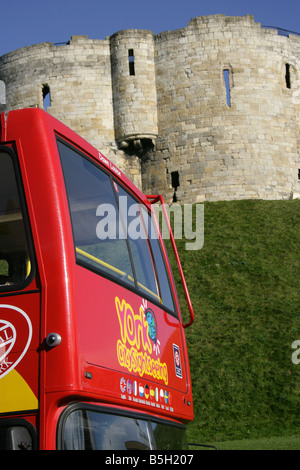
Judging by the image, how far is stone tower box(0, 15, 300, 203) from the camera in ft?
86.7

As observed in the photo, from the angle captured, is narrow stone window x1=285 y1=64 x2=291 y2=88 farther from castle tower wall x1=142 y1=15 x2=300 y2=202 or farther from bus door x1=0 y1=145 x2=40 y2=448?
bus door x1=0 y1=145 x2=40 y2=448

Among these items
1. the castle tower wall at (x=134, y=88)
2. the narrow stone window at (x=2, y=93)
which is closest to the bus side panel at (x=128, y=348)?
the castle tower wall at (x=134, y=88)

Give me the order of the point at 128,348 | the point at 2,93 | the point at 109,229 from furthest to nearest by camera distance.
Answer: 1. the point at 2,93
2. the point at 109,229
3. the point at 128,348

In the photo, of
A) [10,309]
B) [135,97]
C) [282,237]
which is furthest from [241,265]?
[10,309]

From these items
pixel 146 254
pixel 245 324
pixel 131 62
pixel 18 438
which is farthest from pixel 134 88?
pixel 18 438

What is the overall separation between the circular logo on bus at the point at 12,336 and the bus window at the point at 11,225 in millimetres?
253

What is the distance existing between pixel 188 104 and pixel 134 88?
6.94 ft

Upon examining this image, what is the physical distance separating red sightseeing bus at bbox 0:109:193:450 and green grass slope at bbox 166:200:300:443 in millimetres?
7161

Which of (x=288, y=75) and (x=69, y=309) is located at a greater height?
(x=288, y=75)

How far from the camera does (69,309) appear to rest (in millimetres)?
3803

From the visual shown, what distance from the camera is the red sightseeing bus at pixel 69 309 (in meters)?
3.64

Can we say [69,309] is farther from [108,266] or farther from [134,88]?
[134,88]

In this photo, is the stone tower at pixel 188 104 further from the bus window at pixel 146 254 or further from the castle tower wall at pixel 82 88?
the bus window at pixel 146 254

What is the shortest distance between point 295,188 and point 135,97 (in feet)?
22.8
